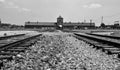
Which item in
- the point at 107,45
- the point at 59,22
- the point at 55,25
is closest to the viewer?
the point at 107,45

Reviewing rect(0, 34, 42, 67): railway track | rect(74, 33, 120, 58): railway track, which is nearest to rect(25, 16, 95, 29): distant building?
rect(74, 33, 120, 58): railway track

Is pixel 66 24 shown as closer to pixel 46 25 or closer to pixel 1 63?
pixel 46 25

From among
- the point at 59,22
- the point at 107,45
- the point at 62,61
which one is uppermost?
the point at 59,22

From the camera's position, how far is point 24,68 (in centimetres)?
464

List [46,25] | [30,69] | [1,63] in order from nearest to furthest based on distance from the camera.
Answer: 1. [30,69]
2. [1,63]
3. [46,25]

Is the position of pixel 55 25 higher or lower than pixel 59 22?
lower

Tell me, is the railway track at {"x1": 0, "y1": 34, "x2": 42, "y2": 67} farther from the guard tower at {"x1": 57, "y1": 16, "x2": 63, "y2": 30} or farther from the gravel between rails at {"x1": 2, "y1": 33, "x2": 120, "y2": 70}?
the guard tower at {"x1": 57, "y1": 16, "x2": 63, "y2": 30}

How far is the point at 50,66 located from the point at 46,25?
10659cm

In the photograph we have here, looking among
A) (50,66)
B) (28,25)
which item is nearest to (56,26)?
(28,25)

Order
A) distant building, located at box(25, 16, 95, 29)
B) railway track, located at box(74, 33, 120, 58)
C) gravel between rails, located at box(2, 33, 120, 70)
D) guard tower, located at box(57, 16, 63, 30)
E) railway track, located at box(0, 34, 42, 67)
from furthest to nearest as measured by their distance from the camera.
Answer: distant building, located at box(25, 16, 95, 29), guard tower, located at box(57, 16, 63, 30), railway track, located at box(74, 33, 120, 58), railway track, located at box(0, 34, 42, 67), gravel between rails, located at box(2, 33, 120, 70)

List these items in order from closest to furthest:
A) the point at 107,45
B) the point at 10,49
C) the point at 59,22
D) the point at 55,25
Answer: the point at 10,49
the point at 107,45
the point at 55,25
the point at 59,22

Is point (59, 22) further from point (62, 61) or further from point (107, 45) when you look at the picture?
point (62, 61)

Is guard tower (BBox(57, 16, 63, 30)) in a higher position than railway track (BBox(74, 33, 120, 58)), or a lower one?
higher

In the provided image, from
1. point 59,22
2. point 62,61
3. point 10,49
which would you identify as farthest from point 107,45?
point 59,22
